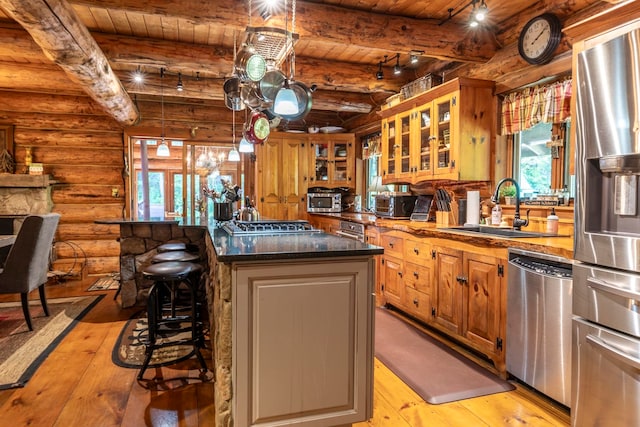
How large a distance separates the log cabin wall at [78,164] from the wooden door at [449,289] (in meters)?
4.90

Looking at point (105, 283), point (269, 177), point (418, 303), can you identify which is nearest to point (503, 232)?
point (418, 303)

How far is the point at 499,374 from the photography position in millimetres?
2562

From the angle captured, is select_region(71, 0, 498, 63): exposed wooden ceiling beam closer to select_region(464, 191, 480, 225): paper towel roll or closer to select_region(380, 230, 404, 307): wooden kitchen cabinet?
select_region(464, 191, 480, 225): paper towel roll

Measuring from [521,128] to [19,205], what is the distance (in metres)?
6.18

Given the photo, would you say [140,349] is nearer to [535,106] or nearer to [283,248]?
[283,248]

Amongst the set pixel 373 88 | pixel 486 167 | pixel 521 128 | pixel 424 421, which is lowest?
pixel 424 421

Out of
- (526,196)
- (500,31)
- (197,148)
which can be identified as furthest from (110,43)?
(526,196)

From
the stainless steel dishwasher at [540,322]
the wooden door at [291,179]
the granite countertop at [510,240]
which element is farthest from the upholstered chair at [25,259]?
the stainless steel dishwasher at [540,322]

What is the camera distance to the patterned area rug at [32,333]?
258 cm

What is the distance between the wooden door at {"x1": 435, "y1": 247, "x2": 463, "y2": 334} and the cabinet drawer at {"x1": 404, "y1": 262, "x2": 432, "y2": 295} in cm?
12

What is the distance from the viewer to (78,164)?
229 inches

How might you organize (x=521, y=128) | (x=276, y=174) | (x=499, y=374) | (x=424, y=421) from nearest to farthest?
(x=424, y=421)
(x=499, y=374)
(x=521, y=128)
(x=276, y=174)

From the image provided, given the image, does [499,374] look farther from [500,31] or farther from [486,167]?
[500,31]

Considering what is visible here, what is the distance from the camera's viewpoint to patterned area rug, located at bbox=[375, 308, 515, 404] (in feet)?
7.74
